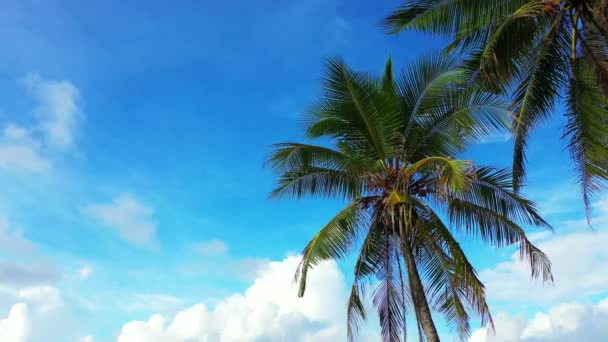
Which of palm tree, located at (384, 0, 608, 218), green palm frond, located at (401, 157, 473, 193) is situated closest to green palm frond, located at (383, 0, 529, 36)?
palm tree, located at (384, 0, 608, 218)

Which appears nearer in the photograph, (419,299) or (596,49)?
(596,49)

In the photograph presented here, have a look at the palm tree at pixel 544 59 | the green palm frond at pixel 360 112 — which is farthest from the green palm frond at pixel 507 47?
the green palm frond at pixel 360 112

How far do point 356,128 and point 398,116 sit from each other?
1.10 m

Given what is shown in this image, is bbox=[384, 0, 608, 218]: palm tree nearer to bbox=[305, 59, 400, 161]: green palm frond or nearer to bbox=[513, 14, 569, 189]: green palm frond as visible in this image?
bbox=[513, 14, 569, 189]: green palm frond

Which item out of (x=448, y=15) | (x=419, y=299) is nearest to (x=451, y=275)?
(x=419, y=299)

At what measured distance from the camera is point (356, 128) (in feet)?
45.4

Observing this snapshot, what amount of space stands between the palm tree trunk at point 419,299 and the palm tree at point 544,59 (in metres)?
3.11

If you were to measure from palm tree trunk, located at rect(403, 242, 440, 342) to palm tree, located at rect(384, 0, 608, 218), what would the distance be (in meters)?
3.11

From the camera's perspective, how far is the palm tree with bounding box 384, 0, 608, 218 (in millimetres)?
10227

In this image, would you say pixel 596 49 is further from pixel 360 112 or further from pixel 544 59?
pixel 360 112

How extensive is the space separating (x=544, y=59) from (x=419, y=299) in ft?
19.1

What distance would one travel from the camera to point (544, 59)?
10.9m

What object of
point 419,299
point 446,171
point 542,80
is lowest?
point 419,299

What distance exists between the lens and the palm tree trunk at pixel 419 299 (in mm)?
11906
